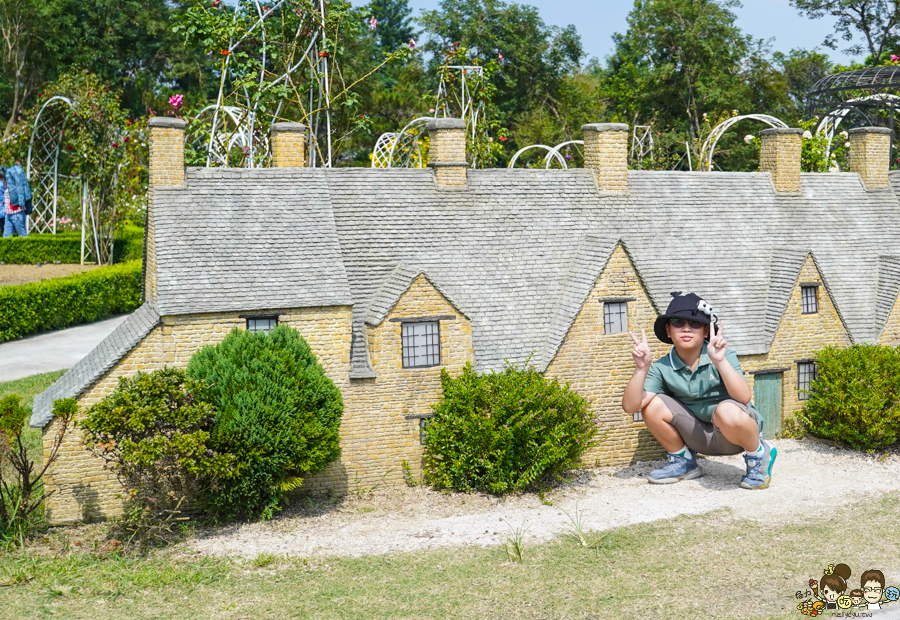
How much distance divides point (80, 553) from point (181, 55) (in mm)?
64867

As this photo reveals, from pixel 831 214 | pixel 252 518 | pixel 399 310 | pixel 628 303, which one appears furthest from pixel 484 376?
pixel 831 214

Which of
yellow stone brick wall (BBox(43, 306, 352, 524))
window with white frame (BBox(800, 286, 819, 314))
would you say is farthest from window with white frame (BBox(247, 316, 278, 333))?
window with white frame (BBox(800, 286, 819, 314))

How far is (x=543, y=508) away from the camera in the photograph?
1788cm

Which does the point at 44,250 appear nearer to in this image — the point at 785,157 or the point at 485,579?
the point at 785,157

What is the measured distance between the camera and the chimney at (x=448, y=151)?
21422 mm

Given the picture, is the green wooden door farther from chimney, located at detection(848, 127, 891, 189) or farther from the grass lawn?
chimney, located at detection(848, 127, 891, 189)

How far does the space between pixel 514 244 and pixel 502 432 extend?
17.7 ft

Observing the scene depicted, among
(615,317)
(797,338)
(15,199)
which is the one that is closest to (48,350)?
(15,199)

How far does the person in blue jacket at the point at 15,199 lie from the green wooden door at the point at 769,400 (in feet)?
136

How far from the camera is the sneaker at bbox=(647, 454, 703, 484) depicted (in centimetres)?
1920

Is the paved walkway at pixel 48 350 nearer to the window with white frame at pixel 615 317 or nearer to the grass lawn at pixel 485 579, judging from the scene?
the grass lawn at pixel 485 579

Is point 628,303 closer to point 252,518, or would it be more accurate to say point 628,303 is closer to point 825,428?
point 825,428

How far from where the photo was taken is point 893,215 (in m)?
25.0

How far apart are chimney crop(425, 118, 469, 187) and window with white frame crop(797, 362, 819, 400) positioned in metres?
9.97
